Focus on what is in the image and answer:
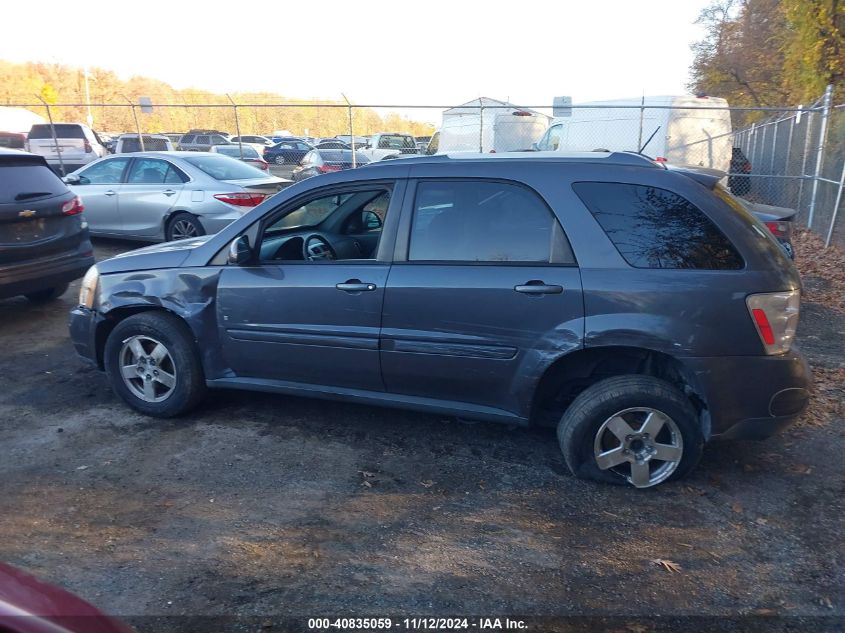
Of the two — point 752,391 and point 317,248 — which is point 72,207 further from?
point 752,391

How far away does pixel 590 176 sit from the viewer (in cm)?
379

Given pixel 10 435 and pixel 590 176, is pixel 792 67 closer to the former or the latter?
pixel 590 176

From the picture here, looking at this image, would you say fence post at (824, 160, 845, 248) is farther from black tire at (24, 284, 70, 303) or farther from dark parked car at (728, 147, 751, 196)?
black tire at (24, 284, 70, 303)

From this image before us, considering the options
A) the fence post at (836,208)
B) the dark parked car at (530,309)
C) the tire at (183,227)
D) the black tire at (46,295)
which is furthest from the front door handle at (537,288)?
the fence post at (836,208)

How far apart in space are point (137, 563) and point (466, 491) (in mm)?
1665

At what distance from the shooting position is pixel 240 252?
14.2 ft

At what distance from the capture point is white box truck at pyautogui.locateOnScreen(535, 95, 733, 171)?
13.9 meters

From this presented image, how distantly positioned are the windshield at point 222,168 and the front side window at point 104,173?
126 centimetres

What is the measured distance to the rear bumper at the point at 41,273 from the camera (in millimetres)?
6441

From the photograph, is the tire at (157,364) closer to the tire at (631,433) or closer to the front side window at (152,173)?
the tire at (631,433)

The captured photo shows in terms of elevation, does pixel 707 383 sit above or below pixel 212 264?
below

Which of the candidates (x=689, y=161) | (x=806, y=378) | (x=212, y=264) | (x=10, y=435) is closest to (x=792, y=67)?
(x=689, y=161)

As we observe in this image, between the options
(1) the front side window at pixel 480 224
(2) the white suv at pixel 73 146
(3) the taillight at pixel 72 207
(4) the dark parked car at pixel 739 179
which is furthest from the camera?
(2) the white suv at pixel 73 146

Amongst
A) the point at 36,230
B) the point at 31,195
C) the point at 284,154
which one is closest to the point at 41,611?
the point at 36,230
